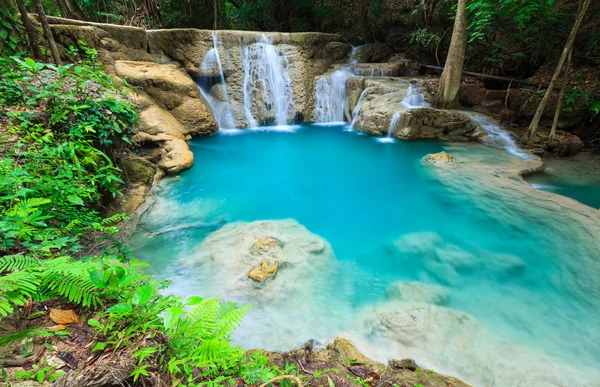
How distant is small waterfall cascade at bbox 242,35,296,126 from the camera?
11320mm

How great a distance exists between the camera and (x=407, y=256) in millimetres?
4543

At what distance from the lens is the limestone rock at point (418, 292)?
365 cm

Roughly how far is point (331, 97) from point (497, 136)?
625 cm

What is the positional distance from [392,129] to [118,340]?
9.91m

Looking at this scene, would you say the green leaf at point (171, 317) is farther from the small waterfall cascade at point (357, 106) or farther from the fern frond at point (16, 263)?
the small waterfall cascade at point (357, 106)

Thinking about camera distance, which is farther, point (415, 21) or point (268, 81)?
point (415, 21)

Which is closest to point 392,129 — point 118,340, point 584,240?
point 584,240

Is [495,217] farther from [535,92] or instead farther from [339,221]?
[535,92]

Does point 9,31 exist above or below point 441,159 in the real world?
above

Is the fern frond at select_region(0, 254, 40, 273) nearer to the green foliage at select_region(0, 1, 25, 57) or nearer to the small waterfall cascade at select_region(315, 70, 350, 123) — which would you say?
the green foliage at select_region(0, 1, 25, 57)

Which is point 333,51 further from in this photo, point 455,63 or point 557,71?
point 557,71

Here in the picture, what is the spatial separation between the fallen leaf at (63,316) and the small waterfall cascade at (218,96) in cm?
1006

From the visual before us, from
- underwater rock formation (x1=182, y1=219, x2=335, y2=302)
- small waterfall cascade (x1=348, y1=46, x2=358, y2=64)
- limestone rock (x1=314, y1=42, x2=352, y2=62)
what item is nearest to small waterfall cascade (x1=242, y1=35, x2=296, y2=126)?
limestone rock (x1=314, y1=42, x2=352, y2=62)

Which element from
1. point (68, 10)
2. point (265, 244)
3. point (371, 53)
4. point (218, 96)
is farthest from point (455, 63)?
point (68, 10)
